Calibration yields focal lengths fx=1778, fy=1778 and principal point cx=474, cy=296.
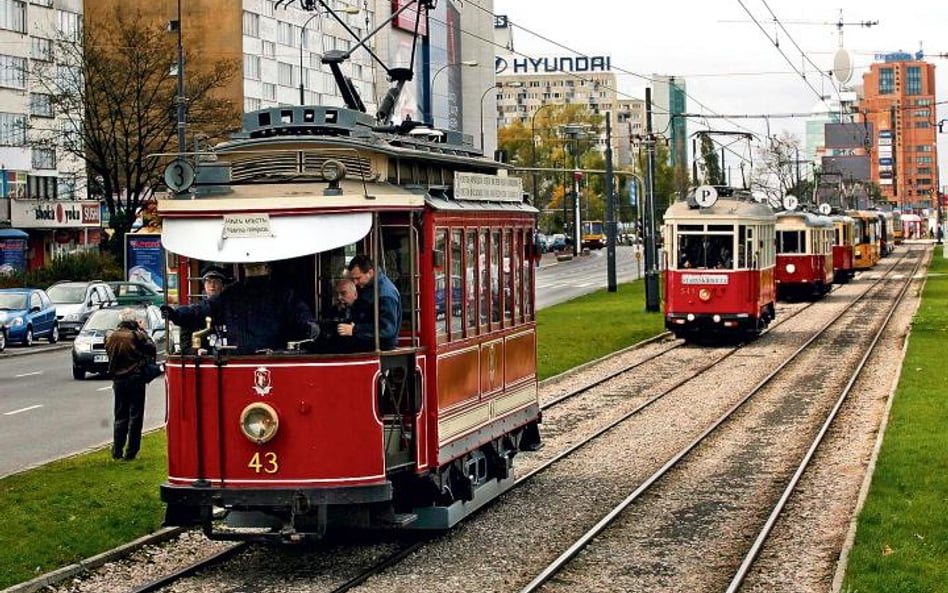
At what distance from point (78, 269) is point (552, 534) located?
1802 inches

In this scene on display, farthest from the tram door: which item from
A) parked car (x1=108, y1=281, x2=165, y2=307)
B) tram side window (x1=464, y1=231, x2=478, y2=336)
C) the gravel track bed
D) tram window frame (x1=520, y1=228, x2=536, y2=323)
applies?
parked car (x1=108, y1=281, x2=165, y2=307)

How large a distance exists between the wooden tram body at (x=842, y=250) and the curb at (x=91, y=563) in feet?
187

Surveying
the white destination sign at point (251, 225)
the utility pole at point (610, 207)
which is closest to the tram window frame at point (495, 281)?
the white destination sign at point (251, 225)

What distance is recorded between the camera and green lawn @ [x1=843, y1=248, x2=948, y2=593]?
12391 mm

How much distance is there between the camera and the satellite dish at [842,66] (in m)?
84.8

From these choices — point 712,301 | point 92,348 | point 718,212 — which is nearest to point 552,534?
point 92,348

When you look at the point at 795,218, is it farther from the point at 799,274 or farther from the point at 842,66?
the point at 842,66

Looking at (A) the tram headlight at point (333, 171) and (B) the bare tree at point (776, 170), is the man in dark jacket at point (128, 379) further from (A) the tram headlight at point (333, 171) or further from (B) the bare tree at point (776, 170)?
(B) the bare tree at point (776, 170)

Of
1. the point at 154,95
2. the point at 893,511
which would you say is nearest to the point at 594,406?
the point at 893,511

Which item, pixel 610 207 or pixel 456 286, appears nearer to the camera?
pixel 456 286

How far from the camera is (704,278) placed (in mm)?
37125

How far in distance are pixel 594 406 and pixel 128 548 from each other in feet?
41.1

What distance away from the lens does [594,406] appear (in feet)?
83.7

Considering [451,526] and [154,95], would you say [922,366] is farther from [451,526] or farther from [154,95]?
[154,95]
